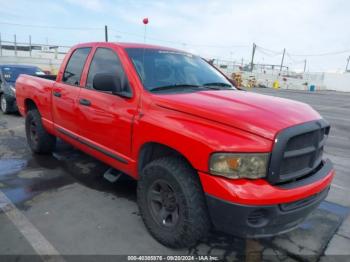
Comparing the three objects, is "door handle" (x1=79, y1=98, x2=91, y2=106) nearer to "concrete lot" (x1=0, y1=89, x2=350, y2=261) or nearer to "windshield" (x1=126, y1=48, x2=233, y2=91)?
"windshield" (x1=126, y1=48, x2=233, y2=91)

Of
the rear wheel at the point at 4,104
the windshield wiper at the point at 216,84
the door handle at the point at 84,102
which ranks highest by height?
the windshield wiper at the point at 216,84

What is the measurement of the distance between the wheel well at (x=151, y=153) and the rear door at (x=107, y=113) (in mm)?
215

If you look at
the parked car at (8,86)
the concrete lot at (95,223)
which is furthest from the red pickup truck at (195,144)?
the parked car at (8,86)

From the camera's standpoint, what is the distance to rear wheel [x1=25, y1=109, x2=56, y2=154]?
204 inches

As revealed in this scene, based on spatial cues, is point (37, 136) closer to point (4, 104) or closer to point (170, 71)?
point (170, 71)

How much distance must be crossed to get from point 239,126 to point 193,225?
0.92 meters

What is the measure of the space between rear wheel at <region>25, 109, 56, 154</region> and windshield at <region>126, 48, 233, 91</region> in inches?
100

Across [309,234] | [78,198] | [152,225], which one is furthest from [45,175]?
[309,234]

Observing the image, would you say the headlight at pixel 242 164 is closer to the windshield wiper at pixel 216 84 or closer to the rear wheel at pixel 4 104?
the windshield wiper at pixel 216 84

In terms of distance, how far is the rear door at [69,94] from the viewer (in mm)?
4100

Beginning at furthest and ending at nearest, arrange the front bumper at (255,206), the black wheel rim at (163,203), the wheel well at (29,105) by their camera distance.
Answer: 1. the wheel well at (29,105)
2. the black wheel rim at (163,203)
3. the front bumper at (255,206)

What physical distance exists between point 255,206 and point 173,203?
83cm

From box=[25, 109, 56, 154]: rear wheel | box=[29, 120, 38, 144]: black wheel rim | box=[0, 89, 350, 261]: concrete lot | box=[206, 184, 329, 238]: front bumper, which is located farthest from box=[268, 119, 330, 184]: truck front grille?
box=[29, 120, 38, 144]: black wheel rim

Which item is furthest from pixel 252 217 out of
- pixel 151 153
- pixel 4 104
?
pixel 4 104
